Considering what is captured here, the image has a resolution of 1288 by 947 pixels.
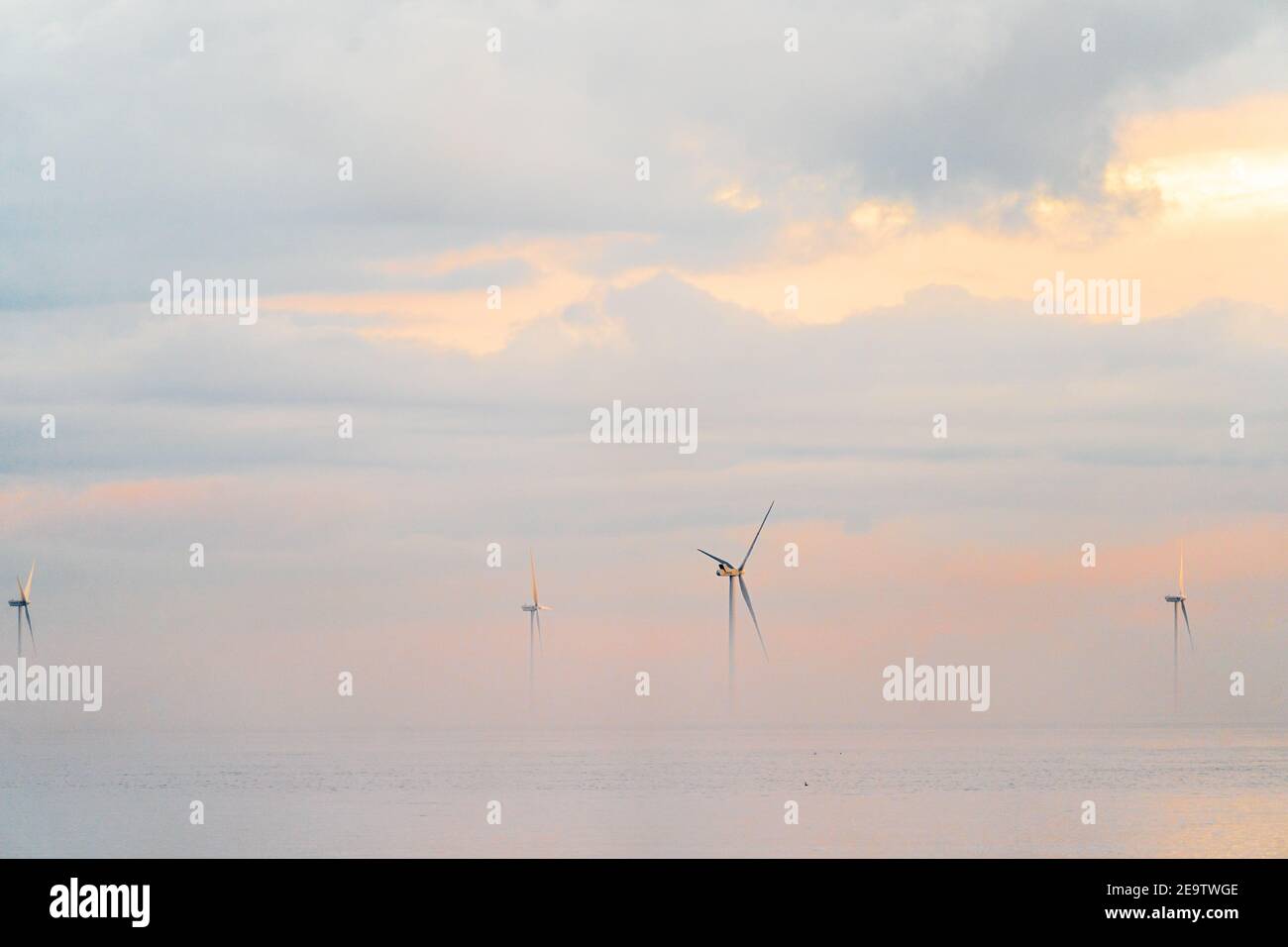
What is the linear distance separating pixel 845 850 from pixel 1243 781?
10651 cm

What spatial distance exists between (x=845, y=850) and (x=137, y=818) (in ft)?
252

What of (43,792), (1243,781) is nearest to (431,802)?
(43,792)
